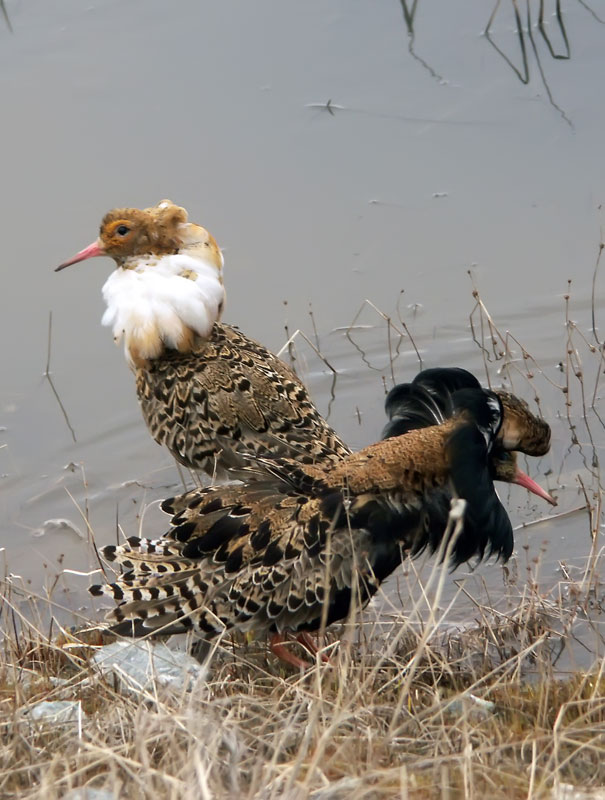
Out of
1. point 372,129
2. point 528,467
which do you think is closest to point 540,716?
point 528,467

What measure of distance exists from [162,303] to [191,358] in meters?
0.33

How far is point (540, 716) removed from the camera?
4.22 m

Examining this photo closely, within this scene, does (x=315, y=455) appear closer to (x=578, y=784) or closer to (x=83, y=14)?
(x=578, y=784)

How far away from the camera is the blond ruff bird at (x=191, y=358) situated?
6211 mm

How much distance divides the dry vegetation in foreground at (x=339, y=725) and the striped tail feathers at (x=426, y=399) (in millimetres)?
890

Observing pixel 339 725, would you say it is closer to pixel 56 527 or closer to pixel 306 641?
pixel 306 641

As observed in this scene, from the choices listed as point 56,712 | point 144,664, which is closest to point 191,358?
point 144,664

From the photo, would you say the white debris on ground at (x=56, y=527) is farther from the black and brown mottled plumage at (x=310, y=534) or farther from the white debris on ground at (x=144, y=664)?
the white debris on ground at (x=144, y=664)

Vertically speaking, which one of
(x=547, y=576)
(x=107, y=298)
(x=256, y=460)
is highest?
(x=107, y=298)

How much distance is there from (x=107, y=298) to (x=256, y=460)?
6.07 feet

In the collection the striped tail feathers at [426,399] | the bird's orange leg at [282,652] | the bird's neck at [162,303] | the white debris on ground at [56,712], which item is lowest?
the bird's orange leg at [282,652]

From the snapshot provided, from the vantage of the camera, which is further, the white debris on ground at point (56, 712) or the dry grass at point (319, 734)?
the white debris on ground at point (56, 712)

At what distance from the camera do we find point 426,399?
5.54 meters

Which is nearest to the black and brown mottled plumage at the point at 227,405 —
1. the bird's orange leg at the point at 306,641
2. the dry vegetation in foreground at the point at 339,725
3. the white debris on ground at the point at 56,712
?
the bird's orange leg at the point at 306,641
